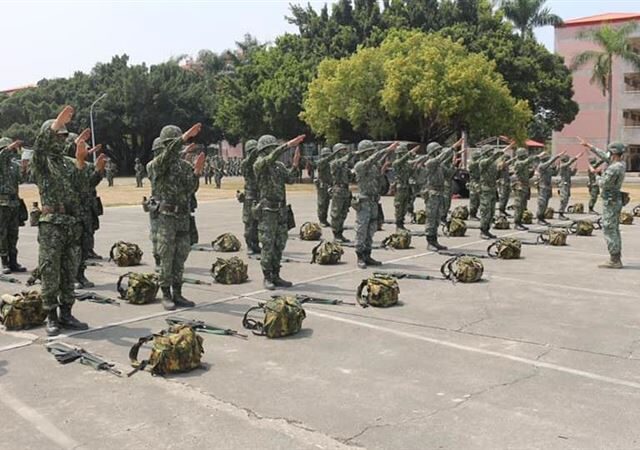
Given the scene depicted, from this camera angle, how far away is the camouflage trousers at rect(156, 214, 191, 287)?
7582mm

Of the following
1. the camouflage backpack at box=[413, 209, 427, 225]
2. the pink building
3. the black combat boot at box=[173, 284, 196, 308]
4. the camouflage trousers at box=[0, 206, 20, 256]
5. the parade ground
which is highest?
the pink building

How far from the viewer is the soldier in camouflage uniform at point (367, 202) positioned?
10383mm

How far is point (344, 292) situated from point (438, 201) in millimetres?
3925

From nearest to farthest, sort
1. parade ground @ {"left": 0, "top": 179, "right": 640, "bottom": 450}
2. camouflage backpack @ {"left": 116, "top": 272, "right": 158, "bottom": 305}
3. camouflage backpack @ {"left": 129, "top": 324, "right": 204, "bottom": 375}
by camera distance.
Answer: parade ground @ {"left": 0, "top": 179, "right": 640, "bottom": 450}, camouflage backpack @ {"left": 129, "top": 324, "right": 204, "bottom": 375}, camouflage backpack @ {"left": 116, "top": 272, "right": 158, "bottom": 305}

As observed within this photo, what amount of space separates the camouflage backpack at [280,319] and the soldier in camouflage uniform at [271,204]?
2.03 metres

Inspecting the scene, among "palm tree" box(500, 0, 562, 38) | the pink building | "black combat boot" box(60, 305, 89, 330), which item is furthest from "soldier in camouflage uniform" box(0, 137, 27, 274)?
the pink building

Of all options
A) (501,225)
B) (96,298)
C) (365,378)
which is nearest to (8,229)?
(96,298)

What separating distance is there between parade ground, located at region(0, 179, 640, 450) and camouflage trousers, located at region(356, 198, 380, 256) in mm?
1529

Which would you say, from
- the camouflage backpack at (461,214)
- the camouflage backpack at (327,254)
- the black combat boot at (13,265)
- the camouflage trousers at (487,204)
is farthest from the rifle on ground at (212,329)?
the camouflage backpack at (461,214)

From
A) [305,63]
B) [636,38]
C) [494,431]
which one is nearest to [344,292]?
[494,431]

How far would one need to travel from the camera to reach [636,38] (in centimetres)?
4909

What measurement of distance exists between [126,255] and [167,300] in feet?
11.1

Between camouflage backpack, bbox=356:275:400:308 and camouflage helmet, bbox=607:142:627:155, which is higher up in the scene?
camouflage helmet, bbox=607:142:627:155

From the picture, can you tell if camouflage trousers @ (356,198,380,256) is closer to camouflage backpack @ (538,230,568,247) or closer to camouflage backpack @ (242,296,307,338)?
camouflage backpack @ (242,296,307,338)
